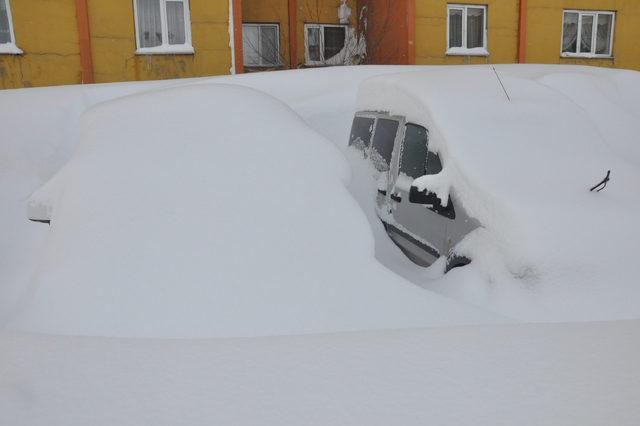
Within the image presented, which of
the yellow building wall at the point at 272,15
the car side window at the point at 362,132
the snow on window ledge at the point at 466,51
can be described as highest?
the yellow building wall at the point at 272,15

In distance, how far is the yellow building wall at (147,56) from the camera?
10836mm

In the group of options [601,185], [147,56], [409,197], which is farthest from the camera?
[147,56]

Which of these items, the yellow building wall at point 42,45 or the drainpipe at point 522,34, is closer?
the yellow building wall at point 42,45

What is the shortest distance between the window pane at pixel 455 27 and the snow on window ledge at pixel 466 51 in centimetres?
14

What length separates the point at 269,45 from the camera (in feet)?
46.1

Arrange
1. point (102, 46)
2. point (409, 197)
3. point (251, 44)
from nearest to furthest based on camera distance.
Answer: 1. point (409, 197)
2. point (102, 46)
3. point (251, 44)

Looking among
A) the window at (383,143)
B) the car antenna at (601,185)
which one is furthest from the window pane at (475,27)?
the car antenna at (601,185)

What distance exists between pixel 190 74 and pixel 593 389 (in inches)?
439

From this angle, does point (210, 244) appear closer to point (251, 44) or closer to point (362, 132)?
point (362, 132)

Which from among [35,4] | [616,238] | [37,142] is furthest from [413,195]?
[35,4]

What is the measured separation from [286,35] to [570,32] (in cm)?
740

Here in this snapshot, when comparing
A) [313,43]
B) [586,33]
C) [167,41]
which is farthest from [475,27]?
[167,41]

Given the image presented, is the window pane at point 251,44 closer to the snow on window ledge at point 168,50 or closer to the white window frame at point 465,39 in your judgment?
the snow on window ledge at point 168,50

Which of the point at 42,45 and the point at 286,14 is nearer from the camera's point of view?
the point at 42,45
